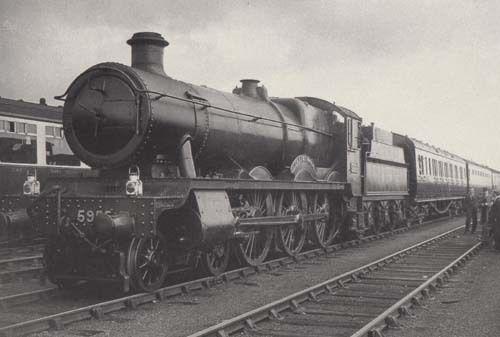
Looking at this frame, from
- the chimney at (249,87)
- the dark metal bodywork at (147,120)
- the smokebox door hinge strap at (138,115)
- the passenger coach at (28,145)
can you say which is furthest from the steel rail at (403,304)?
the passenger coach at (28,145)

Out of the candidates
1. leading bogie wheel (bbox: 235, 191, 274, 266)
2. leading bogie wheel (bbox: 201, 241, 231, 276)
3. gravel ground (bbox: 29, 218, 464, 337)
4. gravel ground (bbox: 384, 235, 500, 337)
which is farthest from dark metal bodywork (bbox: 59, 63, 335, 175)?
gravel ground (bbox: 384, 235, 500, 337)

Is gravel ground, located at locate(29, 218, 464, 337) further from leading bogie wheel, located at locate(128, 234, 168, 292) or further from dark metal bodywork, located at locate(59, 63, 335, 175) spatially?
dark metal bodywork, located at locate(59, 63, 335, 175)

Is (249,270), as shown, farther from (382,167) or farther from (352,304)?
(382,167)

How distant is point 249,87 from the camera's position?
442 inches

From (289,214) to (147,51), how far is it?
4.45m

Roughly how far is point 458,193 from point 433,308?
2463 cm

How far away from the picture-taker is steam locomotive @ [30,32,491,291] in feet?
23.9

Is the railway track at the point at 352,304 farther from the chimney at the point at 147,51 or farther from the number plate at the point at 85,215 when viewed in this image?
the chimney at the point at 147,51

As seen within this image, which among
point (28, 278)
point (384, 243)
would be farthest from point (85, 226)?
point (384, 243)

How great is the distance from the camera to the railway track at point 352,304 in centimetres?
589

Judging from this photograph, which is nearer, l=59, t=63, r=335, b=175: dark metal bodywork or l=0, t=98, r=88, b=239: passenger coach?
l=59, t=63, r=335, b=175: dark metal bodywork

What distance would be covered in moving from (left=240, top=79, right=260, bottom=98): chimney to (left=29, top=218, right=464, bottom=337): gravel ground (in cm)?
348

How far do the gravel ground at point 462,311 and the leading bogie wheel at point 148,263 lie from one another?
10.7 feet

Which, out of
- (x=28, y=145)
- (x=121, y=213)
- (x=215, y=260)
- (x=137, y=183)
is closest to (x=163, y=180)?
(x=137, y=183)
